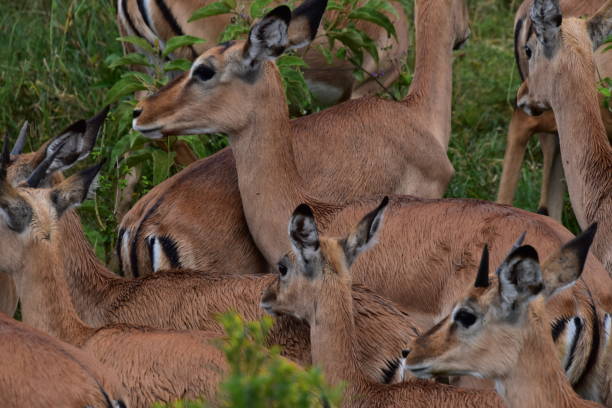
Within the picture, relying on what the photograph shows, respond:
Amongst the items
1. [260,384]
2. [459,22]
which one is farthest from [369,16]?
[260,384]

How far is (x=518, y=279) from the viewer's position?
424 cm

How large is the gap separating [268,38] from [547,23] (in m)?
1.19

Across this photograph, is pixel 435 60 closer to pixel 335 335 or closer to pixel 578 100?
pixel 578 100

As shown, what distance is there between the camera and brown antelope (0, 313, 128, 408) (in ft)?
13.0

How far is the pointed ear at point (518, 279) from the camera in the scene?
4.15 metres

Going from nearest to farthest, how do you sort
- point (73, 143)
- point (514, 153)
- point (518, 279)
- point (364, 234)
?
1. point (518, 279)
2. point (364, 234)
3. point (73, 143)
4. point (514, 153)

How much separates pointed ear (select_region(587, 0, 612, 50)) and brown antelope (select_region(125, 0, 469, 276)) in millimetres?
738

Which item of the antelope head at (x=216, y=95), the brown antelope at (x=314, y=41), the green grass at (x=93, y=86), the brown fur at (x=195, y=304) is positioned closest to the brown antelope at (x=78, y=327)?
Result: the brown fur at (x=195, y=304)

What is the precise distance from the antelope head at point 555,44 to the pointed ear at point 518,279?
179cm

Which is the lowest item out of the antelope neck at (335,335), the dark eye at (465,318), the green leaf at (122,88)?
the antelope neck at (335,335)

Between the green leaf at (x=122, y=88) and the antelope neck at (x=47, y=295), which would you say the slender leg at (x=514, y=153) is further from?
the antelope neck at (x=47, y=295)

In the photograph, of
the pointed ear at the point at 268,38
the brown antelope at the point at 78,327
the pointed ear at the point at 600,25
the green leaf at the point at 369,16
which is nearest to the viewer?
the brown antelope at the point at 78,327

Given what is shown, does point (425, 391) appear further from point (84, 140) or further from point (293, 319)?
point (84, 140)

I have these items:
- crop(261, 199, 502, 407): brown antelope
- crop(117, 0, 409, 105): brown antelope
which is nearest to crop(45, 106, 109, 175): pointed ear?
crop(261, 199, 502, 407): brown antelope
